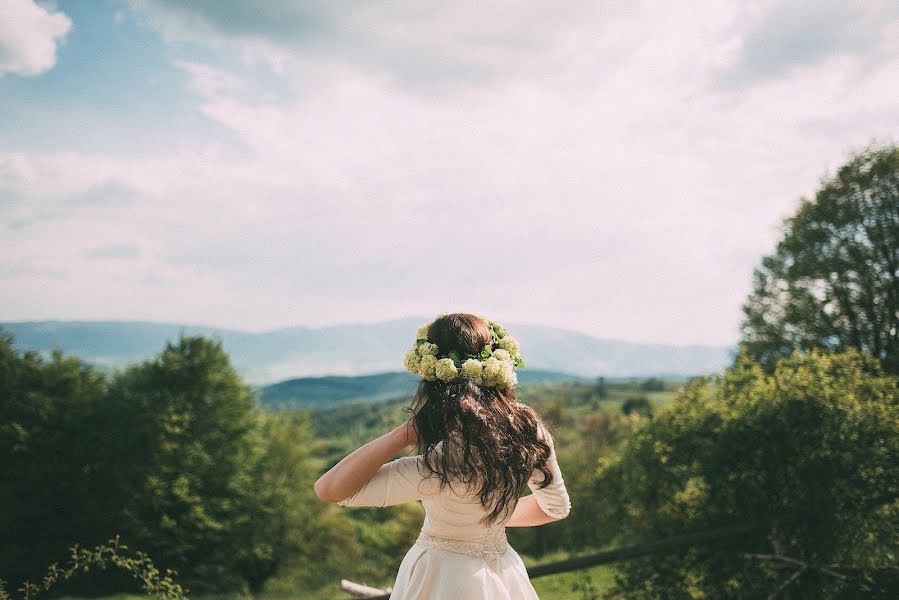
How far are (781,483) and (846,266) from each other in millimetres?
13650

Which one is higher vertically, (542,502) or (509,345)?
(509,345)

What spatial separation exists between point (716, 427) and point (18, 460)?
1953 centimetres

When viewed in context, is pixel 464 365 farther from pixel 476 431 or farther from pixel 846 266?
pixel 846 266

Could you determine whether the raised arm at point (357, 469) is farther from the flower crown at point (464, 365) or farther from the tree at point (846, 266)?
the tree at point (846, 266)

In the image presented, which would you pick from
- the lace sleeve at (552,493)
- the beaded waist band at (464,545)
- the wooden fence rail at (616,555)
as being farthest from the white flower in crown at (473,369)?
the wooden fence rail at (616,555)

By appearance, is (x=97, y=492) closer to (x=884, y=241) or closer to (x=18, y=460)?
(x=18, y=460)

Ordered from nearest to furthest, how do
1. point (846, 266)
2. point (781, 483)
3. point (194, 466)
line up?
1. point (781, 483)
2. point (846, 266)
3. point (194, 466)

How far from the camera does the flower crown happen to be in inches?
88.0

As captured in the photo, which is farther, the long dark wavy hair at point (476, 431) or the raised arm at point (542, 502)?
the raised arm at point (542, 502)

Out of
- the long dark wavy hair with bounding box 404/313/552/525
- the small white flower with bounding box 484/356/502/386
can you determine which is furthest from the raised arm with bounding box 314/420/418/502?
the small white flower with bounding box 484/356/502/386

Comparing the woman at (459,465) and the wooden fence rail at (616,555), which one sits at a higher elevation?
the woman at (459,465)

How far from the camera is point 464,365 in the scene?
2248 mm

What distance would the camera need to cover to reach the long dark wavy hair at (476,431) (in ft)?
7.09

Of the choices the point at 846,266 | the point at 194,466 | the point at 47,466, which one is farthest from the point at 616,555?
the point at 47,466
